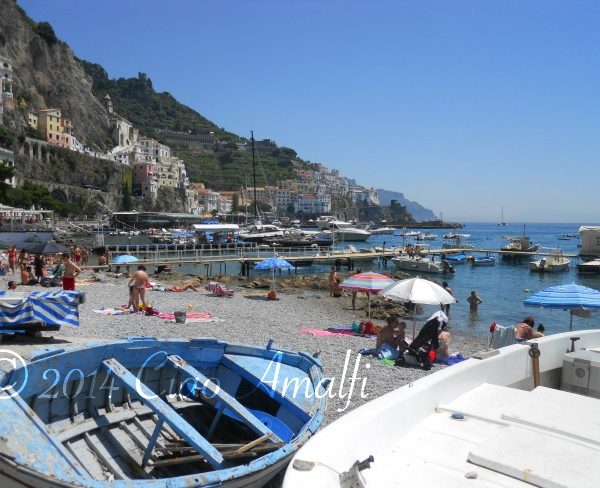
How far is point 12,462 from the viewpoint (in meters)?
3.70

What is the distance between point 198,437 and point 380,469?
2.32 metres

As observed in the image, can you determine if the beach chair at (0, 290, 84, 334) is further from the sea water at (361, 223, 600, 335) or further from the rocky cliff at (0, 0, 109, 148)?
the rocky cliff at (0, 0, 109, 148)

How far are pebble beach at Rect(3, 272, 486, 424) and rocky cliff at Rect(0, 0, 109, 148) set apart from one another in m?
83.8

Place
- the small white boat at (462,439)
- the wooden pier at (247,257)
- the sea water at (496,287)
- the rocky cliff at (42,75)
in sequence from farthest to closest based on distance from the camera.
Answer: the rocky cliff at (42,75) → the wooden pier at (247,257) → the sea water at (496,287) → the small white boat at (462,439)

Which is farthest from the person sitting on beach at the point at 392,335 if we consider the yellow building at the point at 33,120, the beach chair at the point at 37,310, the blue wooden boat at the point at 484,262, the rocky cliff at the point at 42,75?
the yellow building at the point at 33,120

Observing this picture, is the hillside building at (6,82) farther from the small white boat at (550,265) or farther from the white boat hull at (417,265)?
the small white boat at (550,265)

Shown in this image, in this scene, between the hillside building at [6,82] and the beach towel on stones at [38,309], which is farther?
the hillside building at [6,82]

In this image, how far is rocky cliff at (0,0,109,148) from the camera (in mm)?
101375

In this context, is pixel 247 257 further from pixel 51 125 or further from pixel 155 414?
pixel 51 125

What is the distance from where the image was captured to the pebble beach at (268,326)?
1059cm

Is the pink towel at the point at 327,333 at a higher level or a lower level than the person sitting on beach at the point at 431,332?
lower

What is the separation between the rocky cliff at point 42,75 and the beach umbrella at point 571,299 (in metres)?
96.8

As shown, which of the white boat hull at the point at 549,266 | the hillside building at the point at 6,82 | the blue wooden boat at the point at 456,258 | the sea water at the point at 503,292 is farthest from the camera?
the hillside building at the point at 6,82

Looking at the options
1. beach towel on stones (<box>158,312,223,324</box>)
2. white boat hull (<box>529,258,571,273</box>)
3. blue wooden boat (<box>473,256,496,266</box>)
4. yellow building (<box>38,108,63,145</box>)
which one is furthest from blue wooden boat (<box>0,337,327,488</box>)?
yellow building (<box>38,108,63,145</box>)
